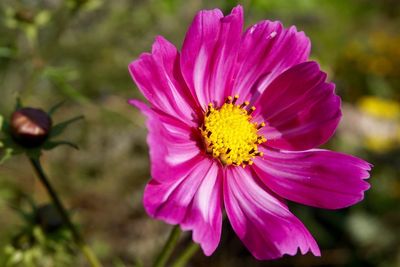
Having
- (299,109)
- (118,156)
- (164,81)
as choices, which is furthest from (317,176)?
(118,156)

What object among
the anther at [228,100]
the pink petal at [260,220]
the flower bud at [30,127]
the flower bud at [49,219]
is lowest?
the pink petal at [260,220]

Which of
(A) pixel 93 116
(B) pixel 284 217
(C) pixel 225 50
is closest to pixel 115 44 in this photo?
(A) pixel 93 116

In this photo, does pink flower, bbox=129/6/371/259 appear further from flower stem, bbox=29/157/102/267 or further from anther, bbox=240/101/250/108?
flower stem, bbox=29/157/102/267

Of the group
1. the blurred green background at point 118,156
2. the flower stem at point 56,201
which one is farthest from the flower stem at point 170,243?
the blurred green background at point 118,156

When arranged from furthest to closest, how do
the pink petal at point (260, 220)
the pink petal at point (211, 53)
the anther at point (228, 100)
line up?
the anther at point (228, 100) → the pink petal at point (211, 53) → the pink petal at point (260, 220)

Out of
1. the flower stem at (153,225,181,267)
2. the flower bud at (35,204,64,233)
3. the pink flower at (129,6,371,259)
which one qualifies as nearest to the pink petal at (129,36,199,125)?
the pink flower at (129,6,371,259)

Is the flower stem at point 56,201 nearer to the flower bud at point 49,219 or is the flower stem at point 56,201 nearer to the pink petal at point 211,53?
the flower bud at point 49,219

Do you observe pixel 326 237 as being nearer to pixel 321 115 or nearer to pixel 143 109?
pixel 321 115
